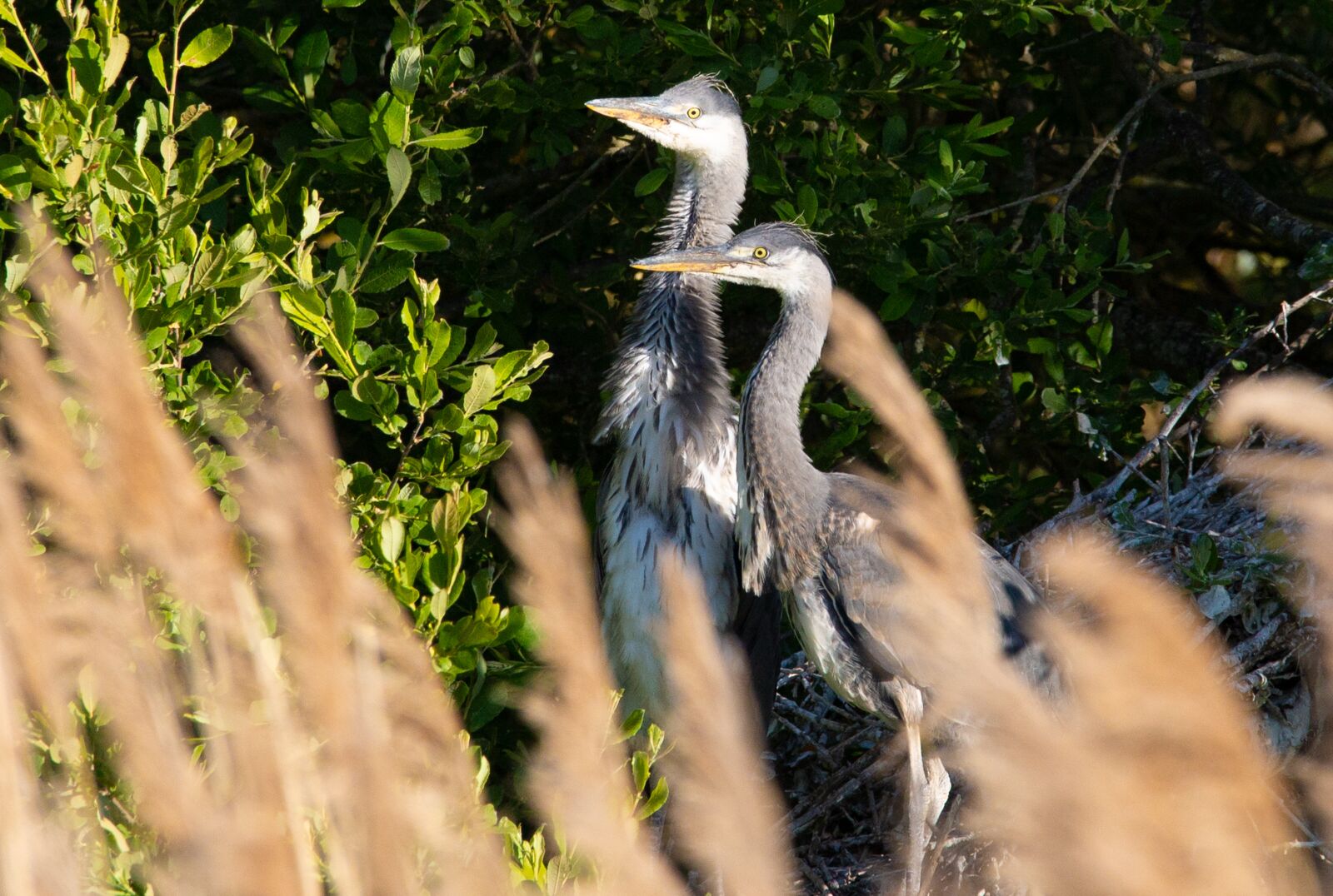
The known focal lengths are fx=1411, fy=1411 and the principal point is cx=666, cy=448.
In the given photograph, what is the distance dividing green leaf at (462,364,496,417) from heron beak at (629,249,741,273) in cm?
77

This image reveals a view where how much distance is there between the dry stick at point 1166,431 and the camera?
3.18 metres

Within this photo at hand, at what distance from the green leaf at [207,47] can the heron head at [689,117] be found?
3.31 ft

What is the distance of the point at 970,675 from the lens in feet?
3.53

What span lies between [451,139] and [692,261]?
63 cm

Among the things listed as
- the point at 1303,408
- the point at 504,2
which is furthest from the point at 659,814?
the point at 1303,408

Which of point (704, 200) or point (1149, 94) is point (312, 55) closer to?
point (704, 200)

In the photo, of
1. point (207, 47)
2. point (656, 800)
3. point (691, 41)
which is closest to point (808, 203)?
point (691, 41)

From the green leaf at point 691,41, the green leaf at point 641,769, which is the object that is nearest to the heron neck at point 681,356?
the green leaf at point 691,41

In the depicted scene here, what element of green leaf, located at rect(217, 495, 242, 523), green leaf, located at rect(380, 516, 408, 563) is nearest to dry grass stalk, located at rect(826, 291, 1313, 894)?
green leaf, located at rect(380, 516, 408, 563)

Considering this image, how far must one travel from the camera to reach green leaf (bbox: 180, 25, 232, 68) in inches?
101

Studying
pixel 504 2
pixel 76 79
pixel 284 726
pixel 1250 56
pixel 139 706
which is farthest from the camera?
pixel 1250 56

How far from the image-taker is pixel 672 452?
341cm

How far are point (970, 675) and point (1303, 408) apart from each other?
1.32 ft

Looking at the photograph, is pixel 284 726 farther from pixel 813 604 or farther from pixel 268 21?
pixel 268 21
